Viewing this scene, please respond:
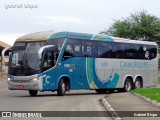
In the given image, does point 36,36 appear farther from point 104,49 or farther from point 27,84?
point 104,49

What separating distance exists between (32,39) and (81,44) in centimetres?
330

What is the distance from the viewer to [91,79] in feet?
98.2

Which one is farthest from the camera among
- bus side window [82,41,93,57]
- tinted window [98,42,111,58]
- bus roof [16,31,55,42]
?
tinted window [98,42,111,58]

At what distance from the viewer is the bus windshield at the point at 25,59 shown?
85.6 ft

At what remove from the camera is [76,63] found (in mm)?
28438

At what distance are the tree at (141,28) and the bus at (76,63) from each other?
3497 cm

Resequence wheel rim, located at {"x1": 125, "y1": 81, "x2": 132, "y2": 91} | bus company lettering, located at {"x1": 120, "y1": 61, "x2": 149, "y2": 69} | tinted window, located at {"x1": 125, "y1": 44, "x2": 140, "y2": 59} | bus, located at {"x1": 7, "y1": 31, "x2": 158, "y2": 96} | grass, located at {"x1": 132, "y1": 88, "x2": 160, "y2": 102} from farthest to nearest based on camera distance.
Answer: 1. wheel rim, located at {"x1": 125, "y1": 81, "x2": 132, "y2": 91}
2. tinted window, located at {"x1": 125, "y1": 44, "x2": 140, "y2": 59}
3. bus company lettering, located at {"x1": 120, "y1": 61, "x2": 149, "y2": 69}
4. bus, located at {"x1": 7, "y1": 31, "x2": 158, "y2": 96}
5. grass, located at {"x1": 132, "y1": 88, "x2": 160, "y2": 102}

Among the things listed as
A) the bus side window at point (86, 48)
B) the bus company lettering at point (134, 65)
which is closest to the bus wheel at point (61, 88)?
the bus side window at point (86, 48)

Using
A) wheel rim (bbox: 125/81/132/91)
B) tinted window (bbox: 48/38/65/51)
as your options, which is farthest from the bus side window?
wheel rim (bbox: 125/81/132/91)

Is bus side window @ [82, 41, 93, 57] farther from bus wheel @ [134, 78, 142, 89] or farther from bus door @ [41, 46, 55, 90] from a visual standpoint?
bus wheel @ [134, 78, 142, 89]

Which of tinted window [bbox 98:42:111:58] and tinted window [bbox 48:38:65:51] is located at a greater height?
tinted window [bbox 48:38:65:51]

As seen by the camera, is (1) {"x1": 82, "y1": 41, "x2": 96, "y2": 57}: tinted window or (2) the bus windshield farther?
(1) {"x1": 82, "y1": 41, "x2": 96, "y2": 57}: tinted window

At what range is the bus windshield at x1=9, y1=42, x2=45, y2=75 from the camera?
26.1 metres

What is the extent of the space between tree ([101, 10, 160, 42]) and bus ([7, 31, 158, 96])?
35.0 metres
